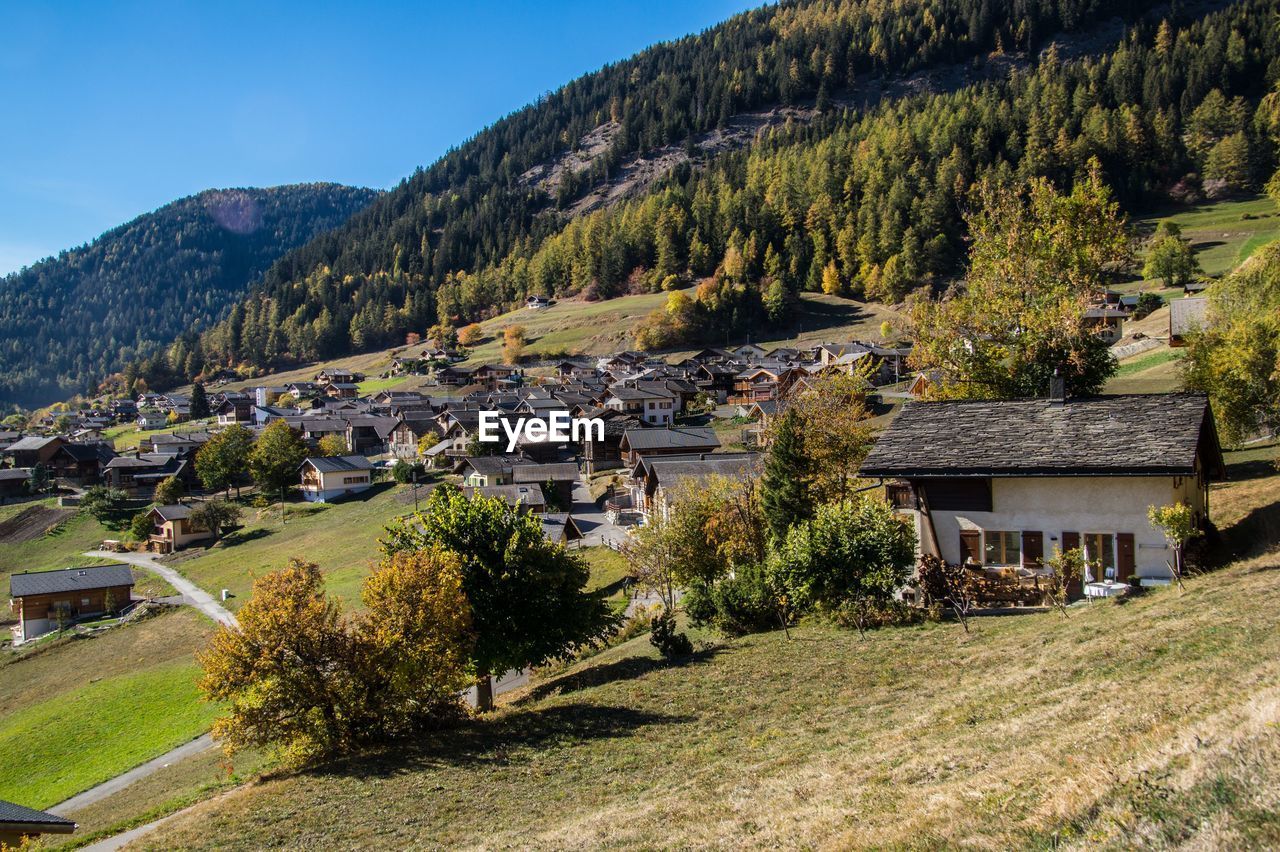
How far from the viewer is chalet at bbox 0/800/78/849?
1856 cm

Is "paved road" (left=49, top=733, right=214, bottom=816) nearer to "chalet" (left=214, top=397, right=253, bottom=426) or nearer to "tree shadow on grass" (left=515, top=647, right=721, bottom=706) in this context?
"tree shadow on grass" (left=515, top=647, right=721, bottom=706)

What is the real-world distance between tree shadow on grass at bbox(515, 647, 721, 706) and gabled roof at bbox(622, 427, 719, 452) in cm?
3808

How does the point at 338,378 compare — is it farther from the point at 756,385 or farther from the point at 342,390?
the point at 756,385

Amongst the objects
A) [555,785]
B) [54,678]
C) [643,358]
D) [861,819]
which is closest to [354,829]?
[555,785]

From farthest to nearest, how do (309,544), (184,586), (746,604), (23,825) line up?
1. (309,544)
2. (184,586)
3. (746,604)
4. (23,825)

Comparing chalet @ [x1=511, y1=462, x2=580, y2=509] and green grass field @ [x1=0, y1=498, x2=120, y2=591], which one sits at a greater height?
chalet @ [x1=511, y1=462, x2=580, y2=509]

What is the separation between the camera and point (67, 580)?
2154 inches

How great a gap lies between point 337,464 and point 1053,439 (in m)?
75.1

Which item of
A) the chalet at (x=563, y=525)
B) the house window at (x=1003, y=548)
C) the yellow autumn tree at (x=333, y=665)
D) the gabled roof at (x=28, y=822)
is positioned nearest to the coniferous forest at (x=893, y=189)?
the chalet at (x=563, y=525)

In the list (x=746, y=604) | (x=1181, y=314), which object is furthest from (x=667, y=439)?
(x=746, y=604)

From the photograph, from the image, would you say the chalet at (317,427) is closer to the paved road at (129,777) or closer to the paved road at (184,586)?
the paved road at (184,586)

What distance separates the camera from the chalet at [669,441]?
64.1 m

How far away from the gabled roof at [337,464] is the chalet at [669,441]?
108ft

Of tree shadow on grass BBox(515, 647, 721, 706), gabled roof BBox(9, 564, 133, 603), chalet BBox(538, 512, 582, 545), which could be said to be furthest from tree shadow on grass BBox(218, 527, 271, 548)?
tree shadow on grass BBox(515, 647, 721, 706)
